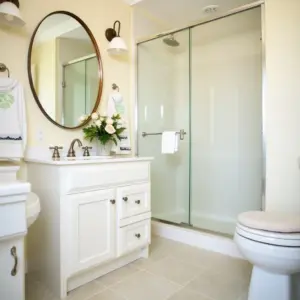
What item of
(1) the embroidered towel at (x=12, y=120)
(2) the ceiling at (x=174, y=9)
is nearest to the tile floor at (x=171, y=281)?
(1) the embroidered towel at (x=12, y=120)

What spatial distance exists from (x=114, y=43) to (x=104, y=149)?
2.90 ft

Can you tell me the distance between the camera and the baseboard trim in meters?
2.02

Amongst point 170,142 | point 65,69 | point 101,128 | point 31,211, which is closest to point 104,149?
point 101,128

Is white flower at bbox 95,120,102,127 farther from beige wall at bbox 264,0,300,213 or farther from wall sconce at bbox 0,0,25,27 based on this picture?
beige wall at bbox 264,0,300,213

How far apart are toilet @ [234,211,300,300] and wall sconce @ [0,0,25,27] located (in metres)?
1.70

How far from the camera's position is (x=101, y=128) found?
203 centimetres

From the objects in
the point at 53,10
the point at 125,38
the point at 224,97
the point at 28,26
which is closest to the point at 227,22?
the point at 224,97

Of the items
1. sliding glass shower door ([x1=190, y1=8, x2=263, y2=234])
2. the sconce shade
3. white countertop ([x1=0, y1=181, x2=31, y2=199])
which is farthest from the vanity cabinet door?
the sconce shade

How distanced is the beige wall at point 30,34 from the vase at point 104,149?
207 millimetres

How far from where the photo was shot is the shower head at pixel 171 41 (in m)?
2.56

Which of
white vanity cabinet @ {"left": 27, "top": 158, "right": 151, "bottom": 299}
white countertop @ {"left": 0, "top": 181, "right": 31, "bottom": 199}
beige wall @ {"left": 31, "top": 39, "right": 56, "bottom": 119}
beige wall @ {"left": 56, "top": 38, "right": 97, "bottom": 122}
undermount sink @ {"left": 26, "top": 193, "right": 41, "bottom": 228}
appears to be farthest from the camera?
beige wall @ {"left": 56, "top": 38, "right": 97, "bottom": 122}

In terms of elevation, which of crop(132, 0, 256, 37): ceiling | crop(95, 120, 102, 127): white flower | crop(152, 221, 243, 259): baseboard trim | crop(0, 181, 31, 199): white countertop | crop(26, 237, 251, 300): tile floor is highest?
crop(132, 0, 256, 37): ceiling

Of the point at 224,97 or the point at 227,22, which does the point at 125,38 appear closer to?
the point at 227,22

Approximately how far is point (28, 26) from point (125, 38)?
951 mm
